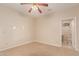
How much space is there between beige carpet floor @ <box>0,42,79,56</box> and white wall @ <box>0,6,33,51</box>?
3.6 inches

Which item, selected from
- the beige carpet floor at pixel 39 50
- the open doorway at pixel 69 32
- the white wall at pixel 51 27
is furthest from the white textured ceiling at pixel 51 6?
the beige carpet floor at pixel 39 50

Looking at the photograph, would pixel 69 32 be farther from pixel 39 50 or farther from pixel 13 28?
pixel 13 28

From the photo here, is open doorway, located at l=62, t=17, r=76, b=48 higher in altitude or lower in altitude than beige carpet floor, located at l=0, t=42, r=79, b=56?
higher

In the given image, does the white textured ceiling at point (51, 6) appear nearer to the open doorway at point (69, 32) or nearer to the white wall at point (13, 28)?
the white wall at point (13, 28)

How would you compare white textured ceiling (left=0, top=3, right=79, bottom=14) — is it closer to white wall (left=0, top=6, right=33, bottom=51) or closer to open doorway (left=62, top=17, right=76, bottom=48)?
white wall (left=0, top=6, right=33, bottom=51)

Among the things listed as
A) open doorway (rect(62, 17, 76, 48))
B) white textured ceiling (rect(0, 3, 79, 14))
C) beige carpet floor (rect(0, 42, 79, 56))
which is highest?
white textured ceiling (rect(0, 3, 79, 14))

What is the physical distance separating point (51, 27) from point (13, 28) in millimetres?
603

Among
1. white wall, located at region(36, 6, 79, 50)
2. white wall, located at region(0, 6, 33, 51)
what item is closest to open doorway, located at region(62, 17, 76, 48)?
white wall, located at region(36, 6, 79, 50)

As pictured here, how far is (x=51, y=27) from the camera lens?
181 cm

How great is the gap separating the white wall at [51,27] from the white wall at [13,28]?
6.3 inches

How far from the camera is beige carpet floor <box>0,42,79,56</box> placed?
175 cm

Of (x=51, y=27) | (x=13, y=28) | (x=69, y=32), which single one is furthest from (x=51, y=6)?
(x=13, y=28)

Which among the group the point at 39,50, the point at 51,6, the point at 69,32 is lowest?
the point at 39,50

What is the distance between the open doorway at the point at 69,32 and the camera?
5.73 ft
